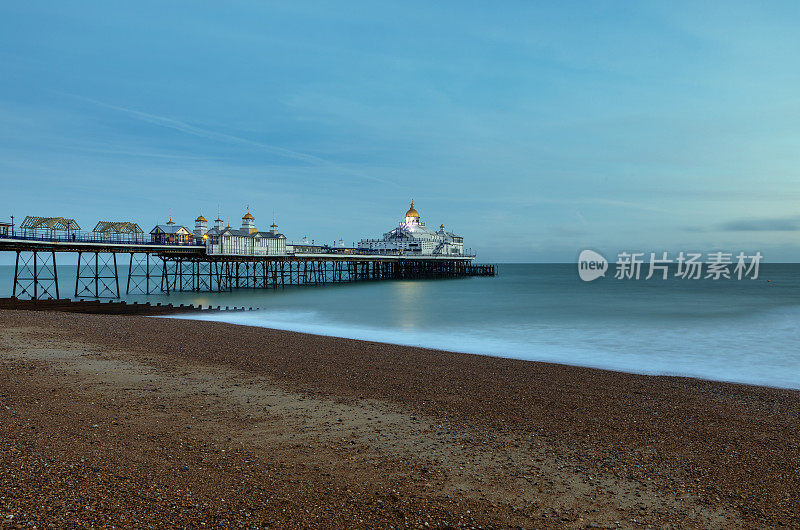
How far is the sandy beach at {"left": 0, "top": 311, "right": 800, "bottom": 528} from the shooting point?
4.80 metres

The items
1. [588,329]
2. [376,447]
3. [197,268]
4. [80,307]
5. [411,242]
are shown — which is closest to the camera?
[376,447]

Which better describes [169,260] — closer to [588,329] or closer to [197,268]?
[197,268]

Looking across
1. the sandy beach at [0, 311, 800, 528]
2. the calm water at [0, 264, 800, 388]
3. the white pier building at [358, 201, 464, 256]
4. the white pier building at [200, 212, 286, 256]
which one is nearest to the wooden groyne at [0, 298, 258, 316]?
the calm water at [0, 264, 800, 388]

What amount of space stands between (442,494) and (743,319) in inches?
1268

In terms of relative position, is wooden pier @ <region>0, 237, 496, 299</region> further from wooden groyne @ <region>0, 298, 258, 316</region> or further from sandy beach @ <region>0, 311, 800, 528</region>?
sandy beach @ <region>0, 311, 800, 528</region>

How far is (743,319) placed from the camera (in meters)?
30.3

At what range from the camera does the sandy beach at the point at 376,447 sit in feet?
15.8

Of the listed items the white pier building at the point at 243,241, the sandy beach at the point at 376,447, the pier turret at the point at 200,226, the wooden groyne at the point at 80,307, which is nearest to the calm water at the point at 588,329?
the wooden groyne at the point at 80,307

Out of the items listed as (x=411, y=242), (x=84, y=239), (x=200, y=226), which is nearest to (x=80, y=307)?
(x=84, y=239)

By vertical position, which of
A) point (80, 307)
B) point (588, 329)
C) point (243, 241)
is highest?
point (243, 241)

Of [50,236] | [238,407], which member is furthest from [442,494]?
[50,236]

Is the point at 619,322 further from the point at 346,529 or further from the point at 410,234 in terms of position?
the point at 410,234

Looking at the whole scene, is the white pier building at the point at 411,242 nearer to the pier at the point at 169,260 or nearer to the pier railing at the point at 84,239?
the pier at the point at 169,260

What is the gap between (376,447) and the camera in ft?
21.2
